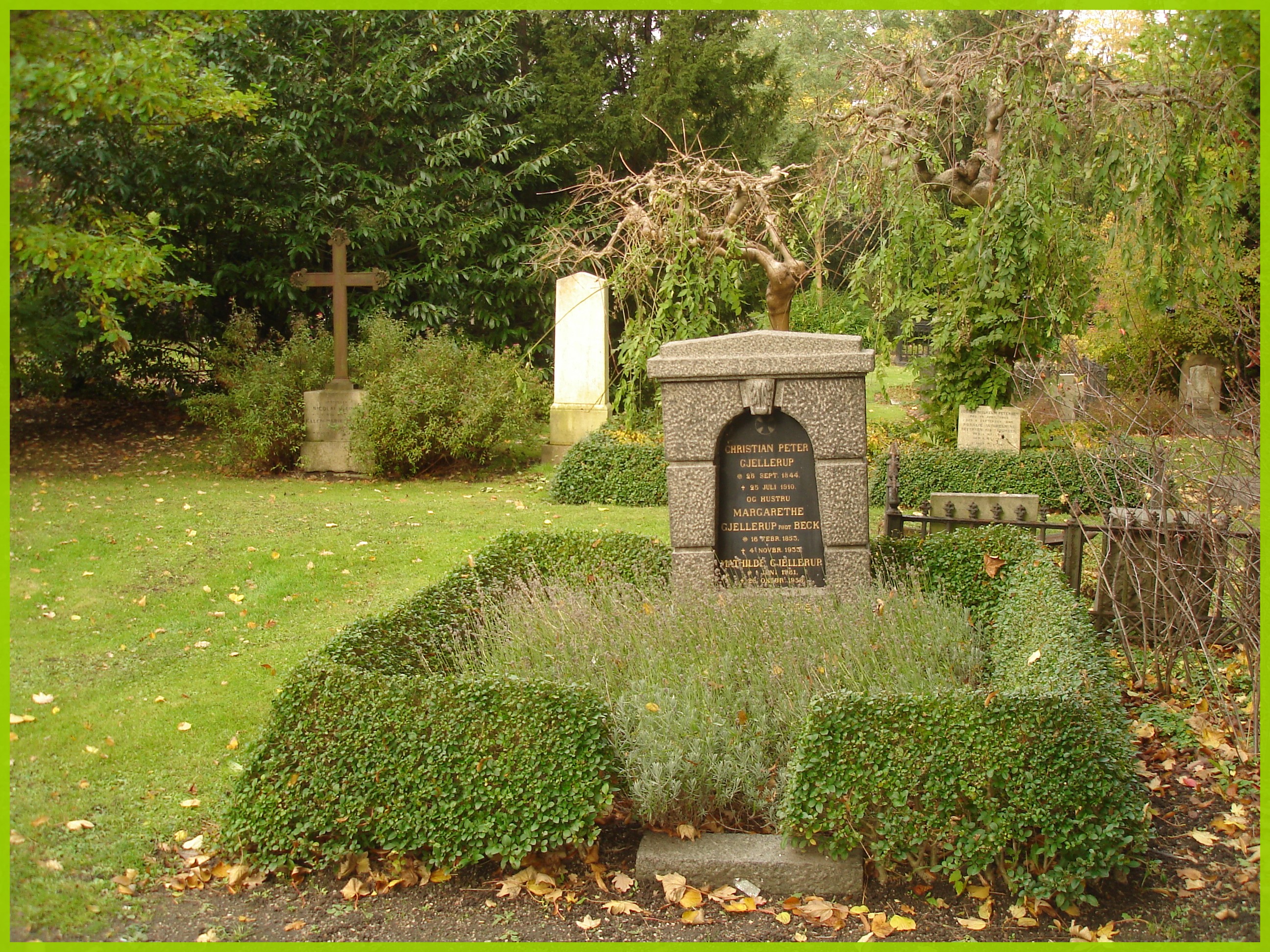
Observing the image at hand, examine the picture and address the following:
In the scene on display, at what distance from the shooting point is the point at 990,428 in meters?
12.7

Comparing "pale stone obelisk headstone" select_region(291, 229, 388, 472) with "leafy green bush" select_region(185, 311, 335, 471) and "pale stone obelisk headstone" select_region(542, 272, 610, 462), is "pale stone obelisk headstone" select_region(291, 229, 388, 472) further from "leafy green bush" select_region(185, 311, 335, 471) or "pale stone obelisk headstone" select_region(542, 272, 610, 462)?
"pale stone obelisk headstone" select_region(542, 272, 610, 462)

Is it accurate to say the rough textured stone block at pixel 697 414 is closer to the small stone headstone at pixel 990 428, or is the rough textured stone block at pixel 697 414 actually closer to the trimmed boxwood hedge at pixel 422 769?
the trimmed boxwood hedge at pixel 422 769

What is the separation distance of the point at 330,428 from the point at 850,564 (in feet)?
28.9

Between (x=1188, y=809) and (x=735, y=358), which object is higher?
(x=735, y=358)

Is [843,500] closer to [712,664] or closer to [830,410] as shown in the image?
[830,410]

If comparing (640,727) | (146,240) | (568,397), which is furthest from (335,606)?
(146,240)

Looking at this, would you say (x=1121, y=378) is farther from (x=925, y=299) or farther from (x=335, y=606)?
(x=335, y=606)

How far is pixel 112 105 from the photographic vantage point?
33.3ft

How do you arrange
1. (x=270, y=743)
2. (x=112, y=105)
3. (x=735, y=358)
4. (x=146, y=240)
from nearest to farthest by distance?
(x=270, y=743), (x=735, y=358), (x=112, y=105), (x=146, y=240)

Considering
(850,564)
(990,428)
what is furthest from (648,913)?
(990,428)

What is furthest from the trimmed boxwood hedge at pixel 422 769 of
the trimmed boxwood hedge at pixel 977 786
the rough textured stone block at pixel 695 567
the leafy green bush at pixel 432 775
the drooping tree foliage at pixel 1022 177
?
the drooping tree foliage at pixel 1022 177

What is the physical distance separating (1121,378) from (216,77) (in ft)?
47.2

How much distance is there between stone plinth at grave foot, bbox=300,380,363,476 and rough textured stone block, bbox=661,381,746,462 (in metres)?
7.79

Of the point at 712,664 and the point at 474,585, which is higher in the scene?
the point at 474,585
